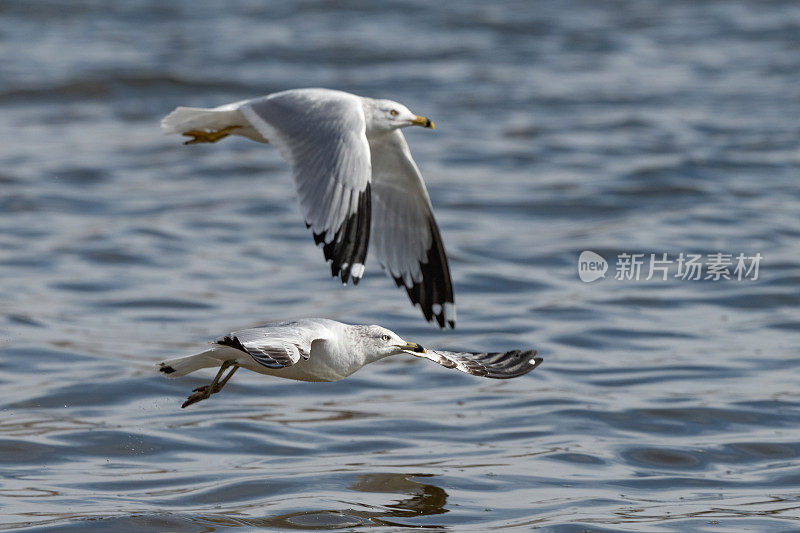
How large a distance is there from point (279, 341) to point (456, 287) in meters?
5.43

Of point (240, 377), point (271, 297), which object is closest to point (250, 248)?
point (271, 297)

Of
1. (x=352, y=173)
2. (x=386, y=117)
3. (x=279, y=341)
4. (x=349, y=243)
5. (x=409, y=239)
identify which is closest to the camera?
(x=279, y=341)

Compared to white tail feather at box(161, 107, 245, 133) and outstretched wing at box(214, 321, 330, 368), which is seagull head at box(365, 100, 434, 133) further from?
outstretched wing at box(214, 321, 330, 368)

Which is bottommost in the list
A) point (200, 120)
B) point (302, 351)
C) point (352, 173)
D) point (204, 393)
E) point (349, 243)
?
point (204, 393)

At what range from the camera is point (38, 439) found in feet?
22.6

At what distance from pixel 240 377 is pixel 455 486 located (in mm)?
2318

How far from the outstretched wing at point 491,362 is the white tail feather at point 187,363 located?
2.98 ft

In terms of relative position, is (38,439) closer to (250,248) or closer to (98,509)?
(98,509)

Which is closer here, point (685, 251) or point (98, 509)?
point (98, 509)

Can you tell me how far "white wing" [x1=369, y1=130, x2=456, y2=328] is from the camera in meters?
7.45

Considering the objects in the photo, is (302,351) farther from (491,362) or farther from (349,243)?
(491,362)

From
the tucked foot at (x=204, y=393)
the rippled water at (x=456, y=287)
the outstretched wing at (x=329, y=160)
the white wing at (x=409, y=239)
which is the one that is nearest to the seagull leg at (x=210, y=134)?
the outstretched wing at (x=329, y=160)

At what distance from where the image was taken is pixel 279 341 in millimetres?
5023

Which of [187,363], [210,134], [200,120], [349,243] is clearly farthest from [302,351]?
[210,134]
